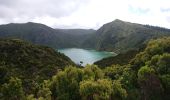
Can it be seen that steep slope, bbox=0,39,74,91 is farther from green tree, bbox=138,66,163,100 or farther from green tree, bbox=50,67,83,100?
green tree, bbox=138,66,163,100

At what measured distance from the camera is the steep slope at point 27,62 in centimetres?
12751

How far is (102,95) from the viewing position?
56.1 metres

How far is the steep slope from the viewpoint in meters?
128

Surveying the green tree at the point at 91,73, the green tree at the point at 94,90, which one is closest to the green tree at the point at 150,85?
the green tree at the point at 91,73

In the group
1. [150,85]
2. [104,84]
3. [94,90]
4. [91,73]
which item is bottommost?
[150,85]

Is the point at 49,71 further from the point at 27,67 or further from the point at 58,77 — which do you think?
the point at 58,77

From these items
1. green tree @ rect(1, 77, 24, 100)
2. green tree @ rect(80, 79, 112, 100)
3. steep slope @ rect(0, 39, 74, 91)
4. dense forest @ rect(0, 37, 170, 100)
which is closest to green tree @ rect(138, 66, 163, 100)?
dense forest @ rect(0, 37, 170, 100)

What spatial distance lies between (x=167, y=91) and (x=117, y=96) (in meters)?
18.0

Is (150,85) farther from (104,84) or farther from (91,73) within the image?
(104,84)

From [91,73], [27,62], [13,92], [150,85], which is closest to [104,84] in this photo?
[91,73]

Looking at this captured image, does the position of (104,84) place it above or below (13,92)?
above

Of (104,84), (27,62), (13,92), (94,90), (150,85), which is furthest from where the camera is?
(27,62)

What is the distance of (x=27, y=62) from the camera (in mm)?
152375

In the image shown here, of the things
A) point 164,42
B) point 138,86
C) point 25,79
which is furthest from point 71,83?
point 25,79
